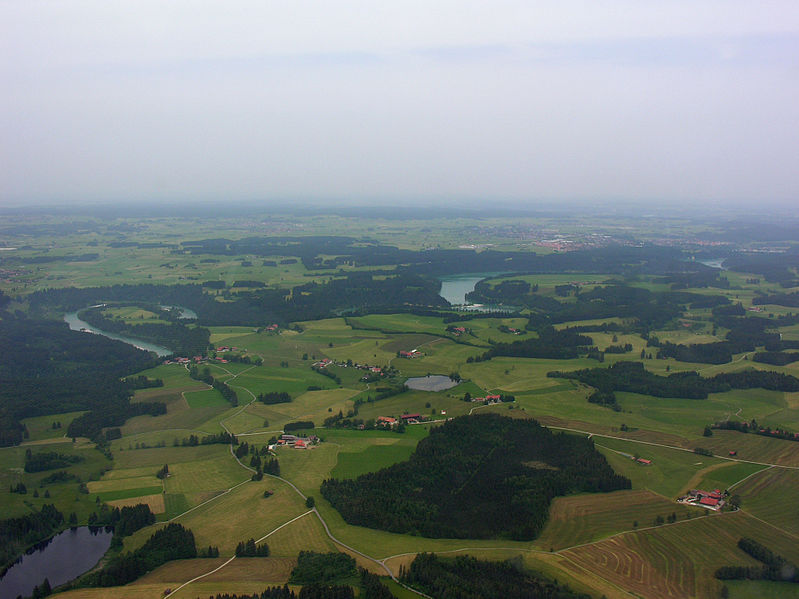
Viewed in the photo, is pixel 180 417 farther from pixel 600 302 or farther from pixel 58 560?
pixel 600 302

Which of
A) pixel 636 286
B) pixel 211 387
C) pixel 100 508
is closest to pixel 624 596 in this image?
pixel 100 508

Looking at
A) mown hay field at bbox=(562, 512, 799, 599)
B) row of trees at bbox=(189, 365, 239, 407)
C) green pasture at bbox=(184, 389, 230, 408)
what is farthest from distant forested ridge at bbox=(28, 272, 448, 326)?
mown hay field at bbox=(562, 512, 799, 599)

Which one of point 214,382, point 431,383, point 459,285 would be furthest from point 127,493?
point 459,285

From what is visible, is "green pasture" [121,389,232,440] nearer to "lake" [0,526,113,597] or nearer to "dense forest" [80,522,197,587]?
"lake" [0,526,113,597]

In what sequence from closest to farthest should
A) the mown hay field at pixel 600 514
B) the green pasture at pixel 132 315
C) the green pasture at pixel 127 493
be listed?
the mown hay field at pixel 600 514
the green pasture at pixel 127 493
the green pasture at pixel 132 315

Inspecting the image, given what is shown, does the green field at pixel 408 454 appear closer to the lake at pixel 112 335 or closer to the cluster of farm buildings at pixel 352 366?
the cluster of farm buildings at pixel 352 366

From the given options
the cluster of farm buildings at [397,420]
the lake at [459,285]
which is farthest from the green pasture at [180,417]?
the lake at [459,285]
